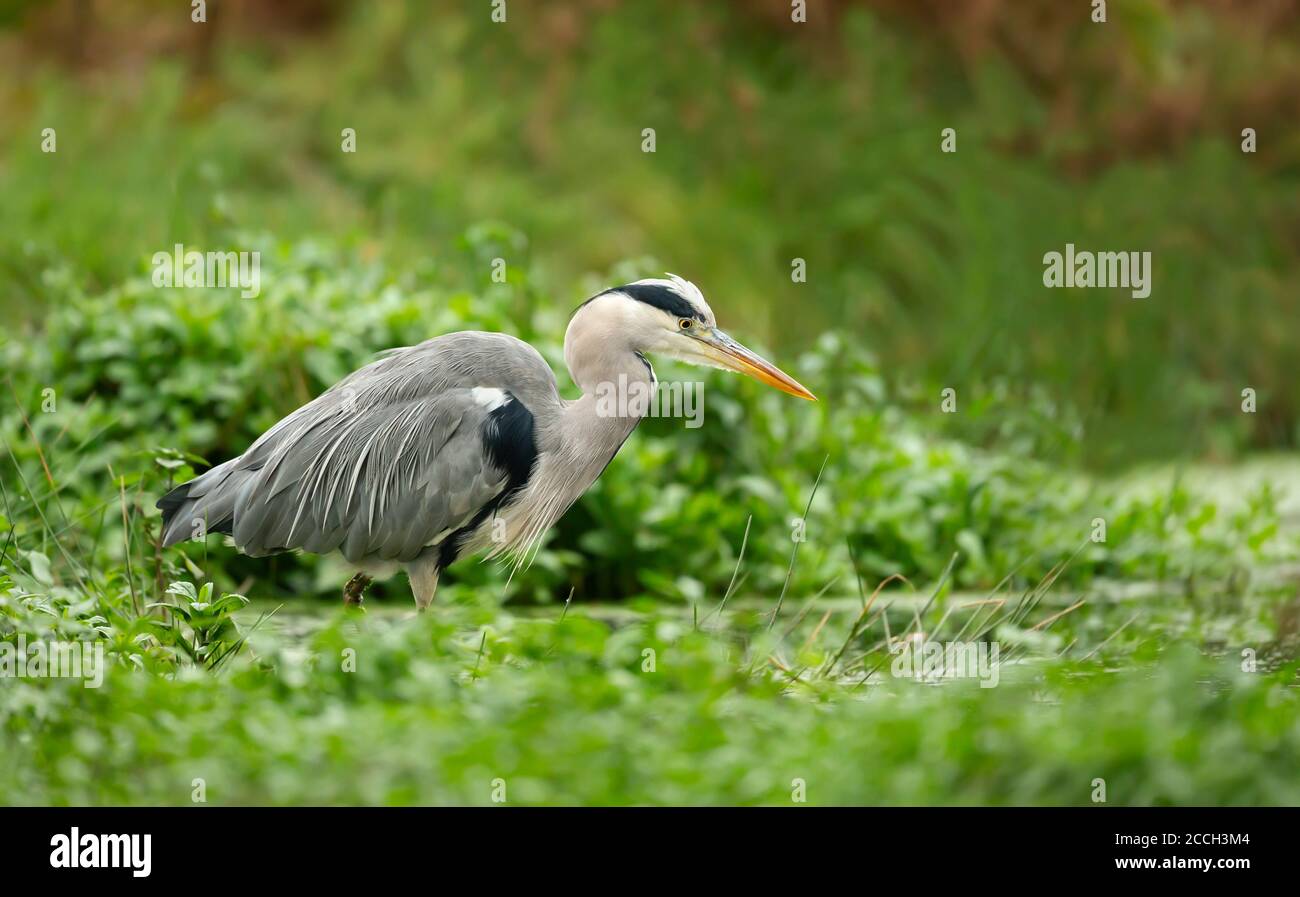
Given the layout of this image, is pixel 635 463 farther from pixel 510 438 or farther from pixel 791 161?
pixel 791 161

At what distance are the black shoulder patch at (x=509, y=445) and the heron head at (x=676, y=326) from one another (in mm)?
446

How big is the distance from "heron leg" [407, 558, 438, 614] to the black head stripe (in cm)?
118

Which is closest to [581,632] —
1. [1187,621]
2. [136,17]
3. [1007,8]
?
[1187,621]

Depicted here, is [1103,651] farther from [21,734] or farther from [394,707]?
[21,734]

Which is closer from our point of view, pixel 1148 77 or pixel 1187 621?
pixel 1187 621

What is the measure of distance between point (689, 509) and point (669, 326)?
147 centimetres

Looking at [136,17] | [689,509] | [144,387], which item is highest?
[136,17]

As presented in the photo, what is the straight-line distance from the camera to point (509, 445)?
555cm

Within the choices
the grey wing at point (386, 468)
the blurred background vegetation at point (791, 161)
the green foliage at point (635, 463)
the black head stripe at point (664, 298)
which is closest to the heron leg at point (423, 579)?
the grey wing at point (386, 468)

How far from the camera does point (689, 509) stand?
6855 millimetres

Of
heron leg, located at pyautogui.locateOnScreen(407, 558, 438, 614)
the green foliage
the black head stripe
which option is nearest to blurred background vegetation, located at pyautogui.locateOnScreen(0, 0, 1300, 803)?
the green foliage

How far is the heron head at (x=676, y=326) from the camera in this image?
5.51 metres

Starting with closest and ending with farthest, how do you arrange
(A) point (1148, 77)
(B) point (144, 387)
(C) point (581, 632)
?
1. (C) point (581, 632)
2. (B) point (144, 387)
3. (A) point (1148, 77)

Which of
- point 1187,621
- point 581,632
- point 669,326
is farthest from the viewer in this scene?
point 1187,621
